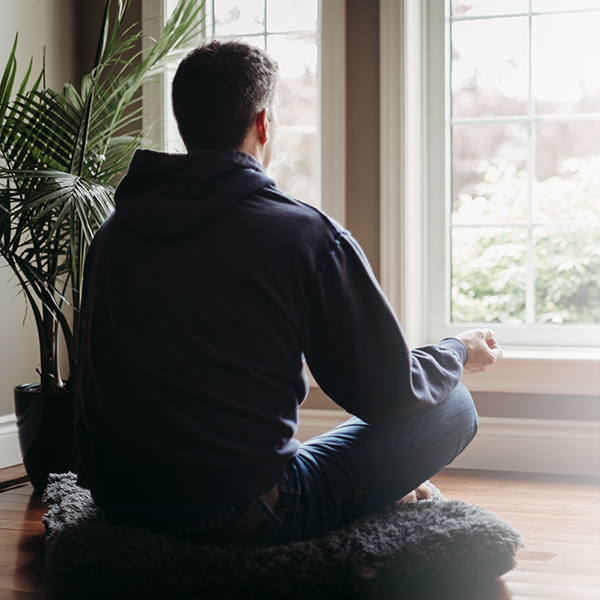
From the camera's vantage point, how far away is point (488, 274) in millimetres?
2812

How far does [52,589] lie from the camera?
1.51m

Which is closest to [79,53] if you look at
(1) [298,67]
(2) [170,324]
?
(1) [298,67]

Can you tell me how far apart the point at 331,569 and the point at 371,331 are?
457 mm

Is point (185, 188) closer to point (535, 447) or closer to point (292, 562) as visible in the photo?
point (292, 562)

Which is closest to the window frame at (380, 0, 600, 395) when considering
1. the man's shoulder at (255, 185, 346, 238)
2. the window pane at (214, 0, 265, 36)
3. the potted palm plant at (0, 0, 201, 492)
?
the window pane at (214, 0, 265, 36)

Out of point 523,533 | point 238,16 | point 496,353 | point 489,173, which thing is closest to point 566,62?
point 489,173

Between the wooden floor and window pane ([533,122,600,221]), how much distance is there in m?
1.00

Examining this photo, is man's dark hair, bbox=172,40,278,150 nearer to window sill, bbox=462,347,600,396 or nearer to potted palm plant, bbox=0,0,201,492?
potted palm plant, bbox=0,0,201,492

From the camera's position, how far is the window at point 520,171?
2.70 metres

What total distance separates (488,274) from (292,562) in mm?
1758

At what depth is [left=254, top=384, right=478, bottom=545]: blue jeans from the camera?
1346mm

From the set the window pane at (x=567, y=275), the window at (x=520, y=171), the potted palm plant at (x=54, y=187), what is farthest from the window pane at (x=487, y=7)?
the potted palm plant at (x=54, y=187)

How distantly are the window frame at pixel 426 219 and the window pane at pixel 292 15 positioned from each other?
37 cm

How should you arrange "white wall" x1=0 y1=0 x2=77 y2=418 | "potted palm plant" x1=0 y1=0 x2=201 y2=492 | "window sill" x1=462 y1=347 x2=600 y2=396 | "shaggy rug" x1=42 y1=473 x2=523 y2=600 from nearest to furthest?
"shaggy rug" x1=42 y1=473 x2=523 y2=600, "potted palm plant" x1=0 y1=0 x2=201 y2=492, "window sill" x1=462 y1=347 x2=600 y2=396, "white wall" x1=0 y1=0 x2=77 y2=418
